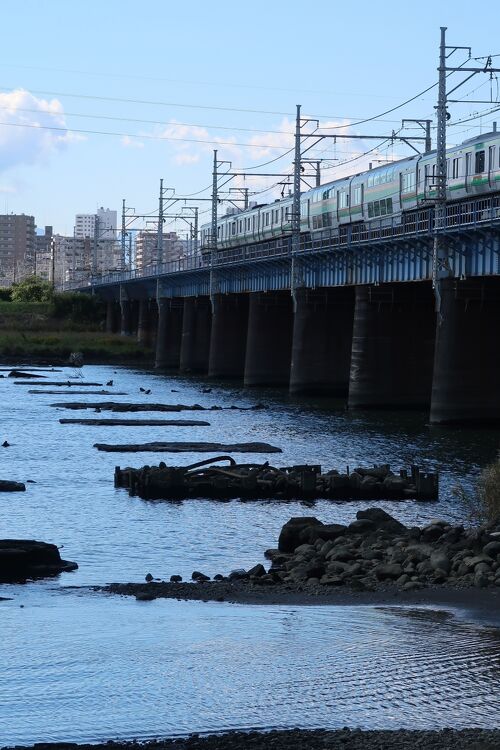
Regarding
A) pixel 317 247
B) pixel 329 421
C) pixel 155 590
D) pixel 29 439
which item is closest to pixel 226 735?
pixel 155 590

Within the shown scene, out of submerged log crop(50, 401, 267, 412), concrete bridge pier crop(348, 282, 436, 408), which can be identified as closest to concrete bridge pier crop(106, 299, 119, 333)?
submerged log crop(50, 401, 267, 412)

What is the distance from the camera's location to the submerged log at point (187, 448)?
48719mm

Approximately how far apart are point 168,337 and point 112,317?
150 feet

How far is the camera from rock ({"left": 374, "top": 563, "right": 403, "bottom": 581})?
23.4 m

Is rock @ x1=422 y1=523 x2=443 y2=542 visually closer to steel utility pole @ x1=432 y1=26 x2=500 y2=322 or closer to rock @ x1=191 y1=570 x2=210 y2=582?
rock @ x1=191 y1=570 x2=210 y2=582

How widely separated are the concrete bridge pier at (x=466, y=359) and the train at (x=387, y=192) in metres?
3.99

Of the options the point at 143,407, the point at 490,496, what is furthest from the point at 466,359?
the point at 490,496

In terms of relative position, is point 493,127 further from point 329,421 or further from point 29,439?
point 29,439

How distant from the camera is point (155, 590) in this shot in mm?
22812

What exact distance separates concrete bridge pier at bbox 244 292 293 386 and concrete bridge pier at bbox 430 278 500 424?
32.7 m

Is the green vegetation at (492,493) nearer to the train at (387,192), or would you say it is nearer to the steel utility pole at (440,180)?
the train at (387,192)

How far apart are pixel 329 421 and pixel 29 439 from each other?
572 inches

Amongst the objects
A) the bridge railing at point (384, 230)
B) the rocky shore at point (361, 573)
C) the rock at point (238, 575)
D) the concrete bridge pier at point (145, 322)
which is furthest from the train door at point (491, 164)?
the concrete bridge pier at point (145, 322)

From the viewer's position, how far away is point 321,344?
78.2 m
